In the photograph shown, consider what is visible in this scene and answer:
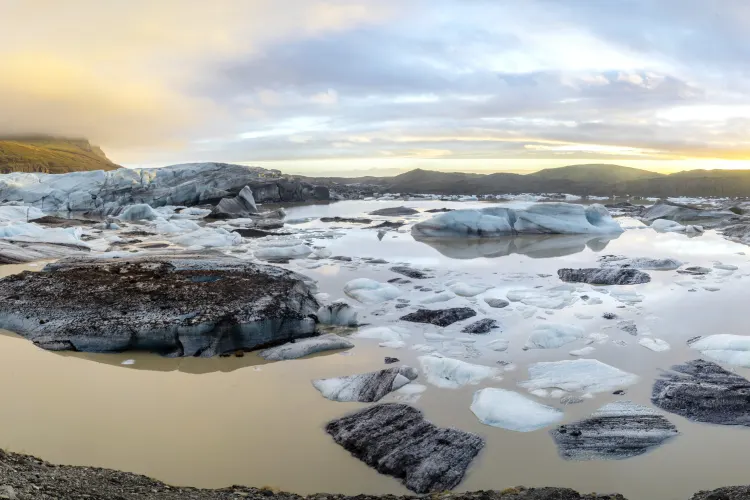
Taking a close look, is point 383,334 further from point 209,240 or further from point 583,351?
point 209,240

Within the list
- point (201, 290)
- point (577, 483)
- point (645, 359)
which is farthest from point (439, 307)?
point (577, 483)

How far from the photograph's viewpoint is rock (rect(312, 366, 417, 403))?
4539 millimetres

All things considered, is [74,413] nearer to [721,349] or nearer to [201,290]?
[201,290]

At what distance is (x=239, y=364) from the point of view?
542 cm

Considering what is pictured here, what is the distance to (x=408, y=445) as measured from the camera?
3.70 m

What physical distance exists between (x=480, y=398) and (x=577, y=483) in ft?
4.04

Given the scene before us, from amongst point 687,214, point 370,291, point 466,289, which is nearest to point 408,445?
point 370,291

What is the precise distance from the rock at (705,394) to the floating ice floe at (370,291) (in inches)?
161

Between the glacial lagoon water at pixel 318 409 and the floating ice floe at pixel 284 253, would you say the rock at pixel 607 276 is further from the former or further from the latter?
the floating ice floe at pixel 284 253

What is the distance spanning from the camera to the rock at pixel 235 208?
2484 centimetres

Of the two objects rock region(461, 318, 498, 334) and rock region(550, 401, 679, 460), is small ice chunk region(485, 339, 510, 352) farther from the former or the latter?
rock region(550, 401, 679, 460)

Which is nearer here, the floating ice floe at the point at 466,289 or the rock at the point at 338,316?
the rock at the point at 338,316

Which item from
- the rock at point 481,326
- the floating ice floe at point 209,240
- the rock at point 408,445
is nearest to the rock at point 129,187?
the floating ice floe at point 209,240

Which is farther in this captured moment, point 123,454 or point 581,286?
point 581,286
